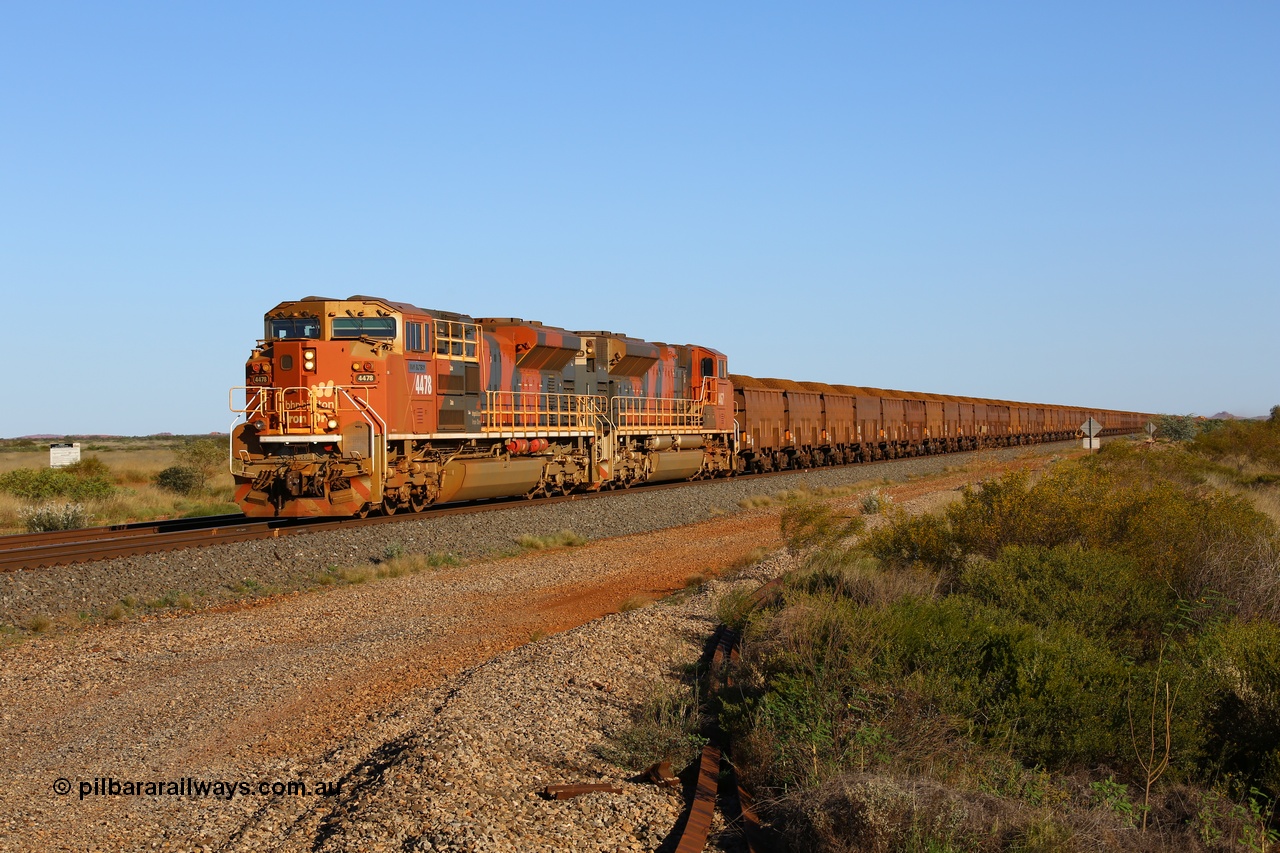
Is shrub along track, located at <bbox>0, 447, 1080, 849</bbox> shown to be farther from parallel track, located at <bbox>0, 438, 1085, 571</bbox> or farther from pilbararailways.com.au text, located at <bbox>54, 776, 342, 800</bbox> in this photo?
parallel track, located at <bbox>0, 438, 1085, 571</bbox>

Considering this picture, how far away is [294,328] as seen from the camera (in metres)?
18.7

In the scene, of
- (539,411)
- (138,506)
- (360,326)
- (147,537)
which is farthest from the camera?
(138,506)

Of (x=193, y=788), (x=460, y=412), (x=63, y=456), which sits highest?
(x=460, y=412)

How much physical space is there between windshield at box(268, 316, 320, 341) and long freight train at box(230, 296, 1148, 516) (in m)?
0.02

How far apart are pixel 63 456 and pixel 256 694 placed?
34.0 metres

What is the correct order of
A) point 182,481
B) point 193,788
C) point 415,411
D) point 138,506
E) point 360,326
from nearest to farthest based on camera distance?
point 193,788 → point 360,326 → point 415,411 → point 138,506 → point 182,481

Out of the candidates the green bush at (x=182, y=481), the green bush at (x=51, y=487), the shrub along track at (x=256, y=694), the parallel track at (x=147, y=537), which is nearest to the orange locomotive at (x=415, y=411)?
the parallel track at (x=147, y=537)

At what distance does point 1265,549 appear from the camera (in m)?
9.62

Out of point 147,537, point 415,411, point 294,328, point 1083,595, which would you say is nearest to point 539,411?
point 415,411

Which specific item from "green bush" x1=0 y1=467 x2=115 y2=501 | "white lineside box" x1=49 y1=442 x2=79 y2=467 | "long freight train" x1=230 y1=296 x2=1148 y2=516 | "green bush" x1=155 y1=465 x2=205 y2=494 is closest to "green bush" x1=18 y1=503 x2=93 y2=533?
"long freight train" x1=230 y1=296 x2=1148 y2=516

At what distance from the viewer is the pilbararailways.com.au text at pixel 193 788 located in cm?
611

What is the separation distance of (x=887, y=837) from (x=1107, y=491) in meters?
9.55

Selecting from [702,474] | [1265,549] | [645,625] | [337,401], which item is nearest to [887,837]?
[645,625]

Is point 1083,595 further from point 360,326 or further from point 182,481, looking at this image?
point 182,481
